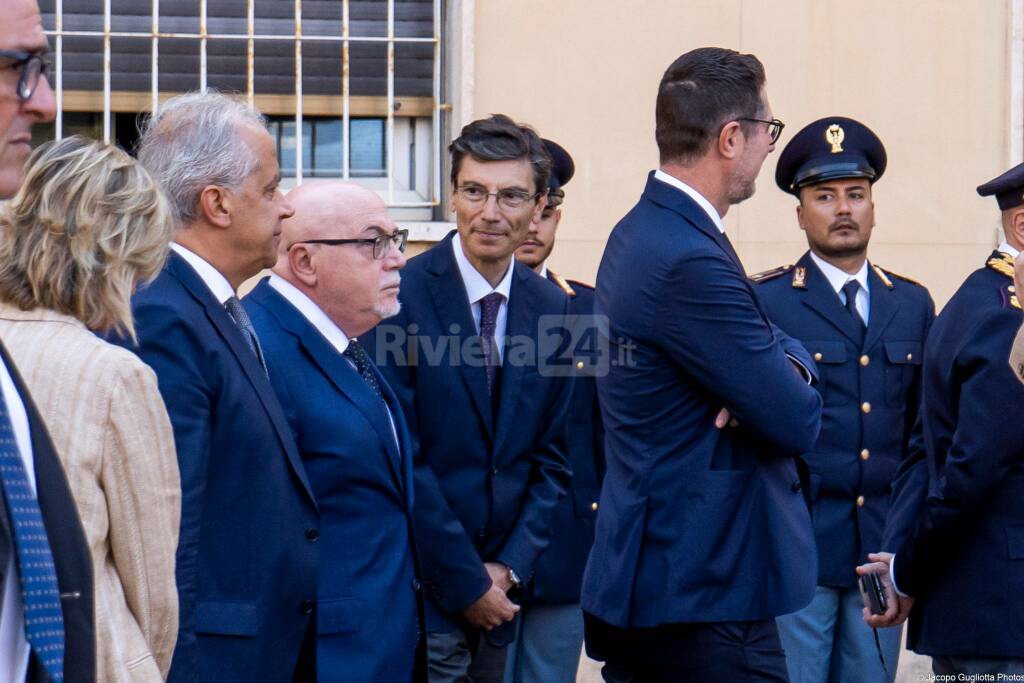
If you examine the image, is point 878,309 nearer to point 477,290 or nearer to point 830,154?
point 830,154

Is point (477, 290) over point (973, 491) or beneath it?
over

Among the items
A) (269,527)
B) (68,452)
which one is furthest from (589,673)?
(68,452)

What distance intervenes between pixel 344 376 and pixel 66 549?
5.02 ft

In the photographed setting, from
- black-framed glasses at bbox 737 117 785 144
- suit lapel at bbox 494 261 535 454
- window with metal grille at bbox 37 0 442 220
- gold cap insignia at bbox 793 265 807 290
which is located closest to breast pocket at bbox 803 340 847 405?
gold cap insignia at bbox 793 265 807 290

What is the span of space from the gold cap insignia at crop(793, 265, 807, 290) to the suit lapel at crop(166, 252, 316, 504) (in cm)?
284

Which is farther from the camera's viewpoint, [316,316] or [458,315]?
[458,315]

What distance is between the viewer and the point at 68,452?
2.57 m

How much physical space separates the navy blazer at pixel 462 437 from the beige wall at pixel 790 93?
1.89m

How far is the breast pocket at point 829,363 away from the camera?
5480mm

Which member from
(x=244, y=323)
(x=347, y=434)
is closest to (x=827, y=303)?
(x=347, y=434)

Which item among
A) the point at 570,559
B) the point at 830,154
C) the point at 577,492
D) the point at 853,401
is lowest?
the point at 570,559

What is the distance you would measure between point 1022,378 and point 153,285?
1.89 metres

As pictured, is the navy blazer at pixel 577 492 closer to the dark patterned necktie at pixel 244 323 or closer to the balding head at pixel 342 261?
the balding head at pixel 342 261

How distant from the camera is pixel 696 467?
3.70 m
